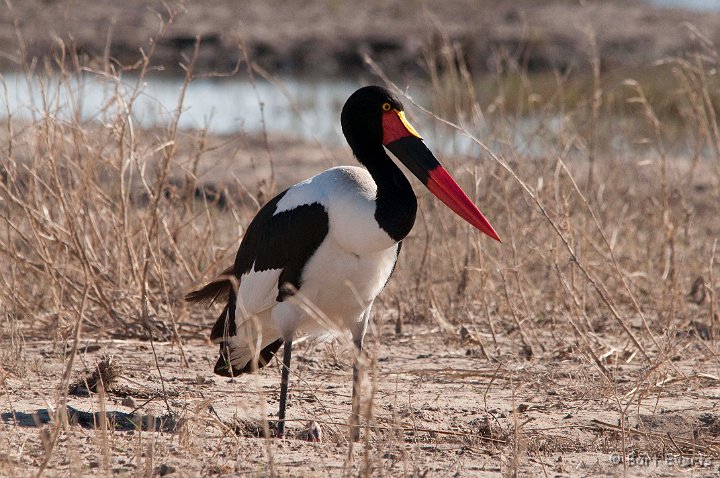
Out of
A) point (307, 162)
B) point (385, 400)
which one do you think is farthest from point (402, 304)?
point (307, 162)

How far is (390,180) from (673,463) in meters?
1.47

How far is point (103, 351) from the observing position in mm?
5305

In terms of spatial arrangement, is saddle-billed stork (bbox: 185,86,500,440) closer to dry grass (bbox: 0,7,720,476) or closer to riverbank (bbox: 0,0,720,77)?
dry grass (bbox: 0,7,720,476)

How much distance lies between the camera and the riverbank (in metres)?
19.8

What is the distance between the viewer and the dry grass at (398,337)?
3809 mm

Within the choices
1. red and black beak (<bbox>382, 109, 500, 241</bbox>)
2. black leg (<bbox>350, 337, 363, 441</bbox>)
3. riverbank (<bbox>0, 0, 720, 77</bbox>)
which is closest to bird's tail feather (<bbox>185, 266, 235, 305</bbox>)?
black leg (<bbox>350, 337, 363, 441</bbox>)

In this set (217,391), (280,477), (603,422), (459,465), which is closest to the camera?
(280,477)

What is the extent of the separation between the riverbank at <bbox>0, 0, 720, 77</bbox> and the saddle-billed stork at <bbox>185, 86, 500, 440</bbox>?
41.5 ft

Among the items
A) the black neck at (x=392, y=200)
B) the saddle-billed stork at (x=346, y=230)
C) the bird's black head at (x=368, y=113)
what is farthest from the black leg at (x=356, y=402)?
the bird's black head at (x=368, y=113)

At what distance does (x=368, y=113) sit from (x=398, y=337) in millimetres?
1666

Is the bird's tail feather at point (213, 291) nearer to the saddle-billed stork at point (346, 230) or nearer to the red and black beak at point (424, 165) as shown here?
the saddle-billed stork at point (346, 230)

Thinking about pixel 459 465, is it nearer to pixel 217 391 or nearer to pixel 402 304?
pixel 217 391

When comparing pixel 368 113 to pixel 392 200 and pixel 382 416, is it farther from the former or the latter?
pixel 382 416

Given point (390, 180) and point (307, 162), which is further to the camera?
point (307, 162)
